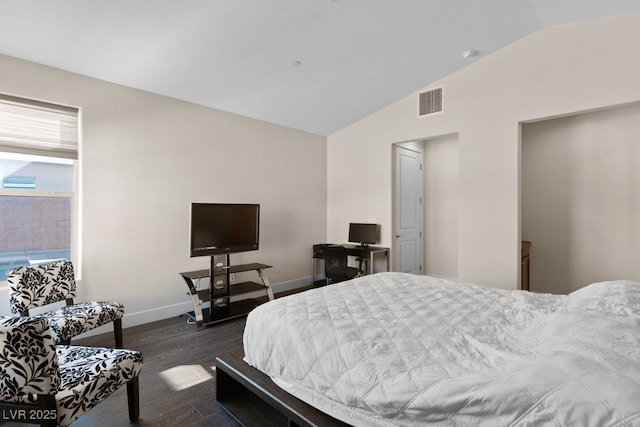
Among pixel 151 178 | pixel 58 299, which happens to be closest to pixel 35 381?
pixel 58 299

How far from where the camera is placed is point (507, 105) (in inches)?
143

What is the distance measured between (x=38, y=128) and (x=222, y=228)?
75.1 inches

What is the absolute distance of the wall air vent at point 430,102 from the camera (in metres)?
4.16

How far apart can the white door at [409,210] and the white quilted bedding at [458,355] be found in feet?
9.57

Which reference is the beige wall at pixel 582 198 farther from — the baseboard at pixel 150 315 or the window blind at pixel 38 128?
the window blind at pixel 38 128

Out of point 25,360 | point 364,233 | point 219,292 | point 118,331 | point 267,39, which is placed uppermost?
point 267,39

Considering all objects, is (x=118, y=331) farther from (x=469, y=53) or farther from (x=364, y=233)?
(x=469, y=53)

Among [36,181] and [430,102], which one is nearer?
[36,181]

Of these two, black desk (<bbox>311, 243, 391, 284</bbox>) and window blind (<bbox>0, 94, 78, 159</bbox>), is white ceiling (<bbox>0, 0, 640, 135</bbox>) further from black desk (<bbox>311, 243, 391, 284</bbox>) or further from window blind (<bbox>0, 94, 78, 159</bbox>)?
black desk (<bbox>311, 243, 391, 284</bbox>)

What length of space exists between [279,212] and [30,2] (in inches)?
130

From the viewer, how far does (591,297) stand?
6.10 ft

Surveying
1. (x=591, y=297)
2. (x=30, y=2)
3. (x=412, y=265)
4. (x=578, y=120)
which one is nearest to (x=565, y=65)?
(x=578, y=120)

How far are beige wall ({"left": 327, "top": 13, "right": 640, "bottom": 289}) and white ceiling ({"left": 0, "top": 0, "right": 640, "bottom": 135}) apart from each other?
0.61 ft

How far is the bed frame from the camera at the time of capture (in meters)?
1.49
